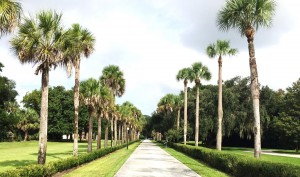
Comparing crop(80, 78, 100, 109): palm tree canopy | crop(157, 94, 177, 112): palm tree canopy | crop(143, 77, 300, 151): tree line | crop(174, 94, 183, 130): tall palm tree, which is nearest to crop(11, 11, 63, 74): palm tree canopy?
crop(80, 78, 100, 109): palm tree canopy

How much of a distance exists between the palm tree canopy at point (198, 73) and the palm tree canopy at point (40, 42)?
30.4m

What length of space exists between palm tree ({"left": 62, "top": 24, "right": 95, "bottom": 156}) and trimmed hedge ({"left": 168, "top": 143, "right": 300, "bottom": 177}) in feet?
32.0

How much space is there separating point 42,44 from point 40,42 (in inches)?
5.5

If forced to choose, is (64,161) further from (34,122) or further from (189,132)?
(34,122)

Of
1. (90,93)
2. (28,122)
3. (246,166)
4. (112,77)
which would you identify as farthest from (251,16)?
(28,122)

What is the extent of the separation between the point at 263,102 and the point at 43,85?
5540cm

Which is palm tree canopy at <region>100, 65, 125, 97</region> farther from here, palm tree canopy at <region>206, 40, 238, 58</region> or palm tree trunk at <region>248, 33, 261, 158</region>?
palm tree trunk at <region>248, 33, 261, 158</region>

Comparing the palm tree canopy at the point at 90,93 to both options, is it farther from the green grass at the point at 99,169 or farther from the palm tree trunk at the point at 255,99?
the palm tree trunk at the point at 255,99

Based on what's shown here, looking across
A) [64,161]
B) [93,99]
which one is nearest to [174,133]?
[93,99]

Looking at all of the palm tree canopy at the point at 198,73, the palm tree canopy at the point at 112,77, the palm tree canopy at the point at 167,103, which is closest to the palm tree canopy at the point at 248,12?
the palm tree canopy at the point at 198,73

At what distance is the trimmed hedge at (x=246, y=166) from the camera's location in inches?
498

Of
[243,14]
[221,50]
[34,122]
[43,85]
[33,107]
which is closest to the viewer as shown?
[43,85]

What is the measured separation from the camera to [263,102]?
67.8 metres

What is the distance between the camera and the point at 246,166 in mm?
16734
